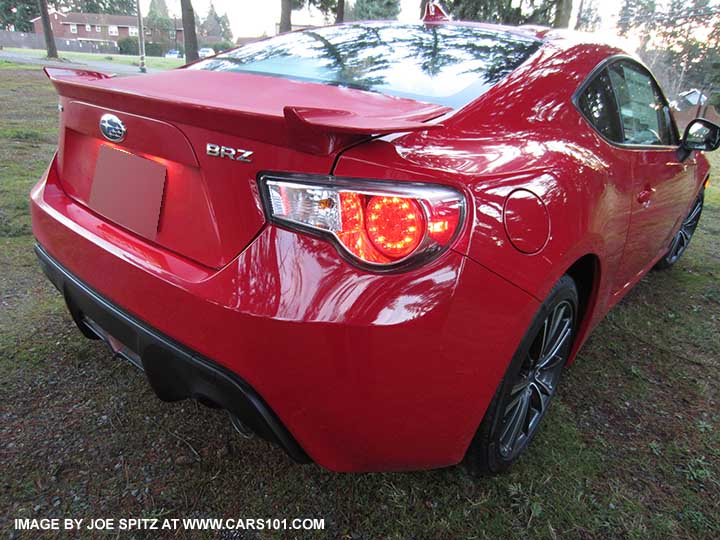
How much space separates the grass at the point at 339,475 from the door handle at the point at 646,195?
88 cm

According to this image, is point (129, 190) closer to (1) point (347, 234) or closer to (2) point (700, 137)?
(1) point (347, 234)

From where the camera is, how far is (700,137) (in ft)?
9.52

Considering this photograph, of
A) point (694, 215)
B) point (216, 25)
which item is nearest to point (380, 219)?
point (694, 215)

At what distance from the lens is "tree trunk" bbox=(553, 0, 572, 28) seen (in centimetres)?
1062

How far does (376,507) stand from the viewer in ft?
5.54

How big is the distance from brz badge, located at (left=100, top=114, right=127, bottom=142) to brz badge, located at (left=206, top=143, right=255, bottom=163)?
1.25ft

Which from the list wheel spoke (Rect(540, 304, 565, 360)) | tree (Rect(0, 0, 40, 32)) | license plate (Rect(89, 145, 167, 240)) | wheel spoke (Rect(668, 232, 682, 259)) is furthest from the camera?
tree (Rect(0, 0, 40, 32))

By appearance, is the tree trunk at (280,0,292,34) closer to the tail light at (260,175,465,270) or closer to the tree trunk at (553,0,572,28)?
the tree trunk at (553,0,572,28)

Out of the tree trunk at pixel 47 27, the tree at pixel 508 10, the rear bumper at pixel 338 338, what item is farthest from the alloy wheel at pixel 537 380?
the tree trunk at pixel 47 27

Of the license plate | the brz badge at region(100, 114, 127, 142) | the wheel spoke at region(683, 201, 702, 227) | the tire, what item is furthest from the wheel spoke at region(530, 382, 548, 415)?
the wheel spoke at region(683, 201, 702, 227)

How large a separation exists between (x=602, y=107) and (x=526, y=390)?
118cm

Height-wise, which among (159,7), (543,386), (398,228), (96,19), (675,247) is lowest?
(675,247)

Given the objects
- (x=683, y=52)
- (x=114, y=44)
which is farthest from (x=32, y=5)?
(x=683, y=52)

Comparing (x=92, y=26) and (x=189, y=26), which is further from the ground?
(x=92, y=26)
